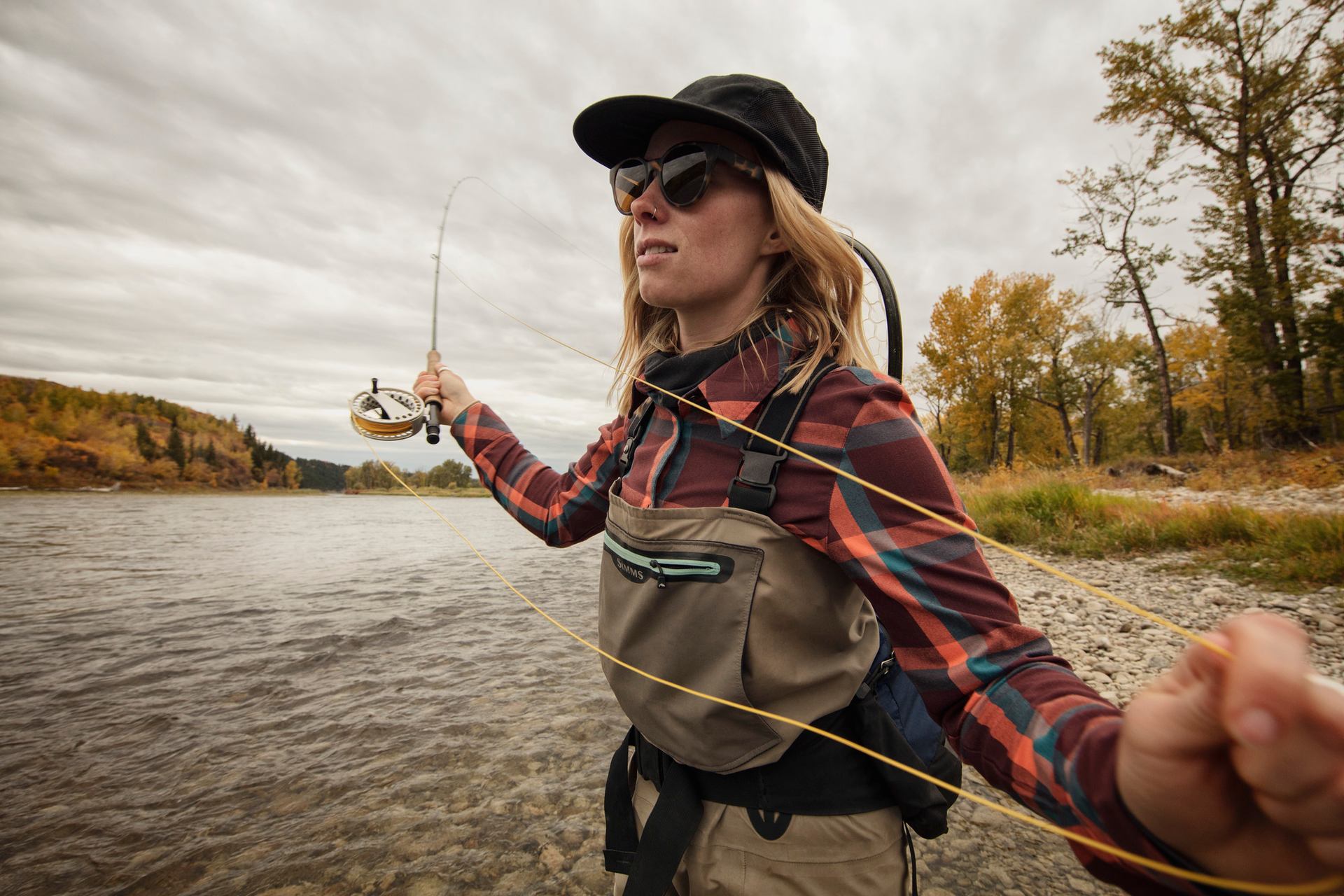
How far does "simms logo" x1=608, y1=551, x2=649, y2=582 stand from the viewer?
151 cm

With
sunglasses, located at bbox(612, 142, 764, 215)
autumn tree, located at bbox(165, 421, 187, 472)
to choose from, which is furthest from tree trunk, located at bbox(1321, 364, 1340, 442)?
autumn tree, located at bbox(165, 421, 187, 472)

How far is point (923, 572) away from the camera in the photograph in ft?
3.64

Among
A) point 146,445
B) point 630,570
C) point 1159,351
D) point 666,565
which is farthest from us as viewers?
point 146,445

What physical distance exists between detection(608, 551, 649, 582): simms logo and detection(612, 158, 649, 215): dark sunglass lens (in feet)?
3.75

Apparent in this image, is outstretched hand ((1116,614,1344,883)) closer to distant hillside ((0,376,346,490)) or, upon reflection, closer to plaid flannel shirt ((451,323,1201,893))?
plaid flannel shirt ((451,323,1201,893))

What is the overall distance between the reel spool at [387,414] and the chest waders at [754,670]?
65.7 inches

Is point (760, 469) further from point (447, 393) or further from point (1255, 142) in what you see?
point (1255, 142)

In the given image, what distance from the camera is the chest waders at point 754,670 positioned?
4.30ft

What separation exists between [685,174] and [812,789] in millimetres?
1713

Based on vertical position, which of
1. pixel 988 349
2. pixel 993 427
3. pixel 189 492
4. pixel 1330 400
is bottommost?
pixel 189 492

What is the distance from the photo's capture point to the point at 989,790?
373cm

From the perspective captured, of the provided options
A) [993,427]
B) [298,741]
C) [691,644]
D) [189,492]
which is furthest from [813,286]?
[189,492]

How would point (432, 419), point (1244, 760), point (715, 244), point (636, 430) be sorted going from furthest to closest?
point (432, 419) < point (636, 430) < point (715, 244) < point (1244, 760)

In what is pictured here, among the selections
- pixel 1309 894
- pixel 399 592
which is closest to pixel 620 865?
pixel 1309 894
